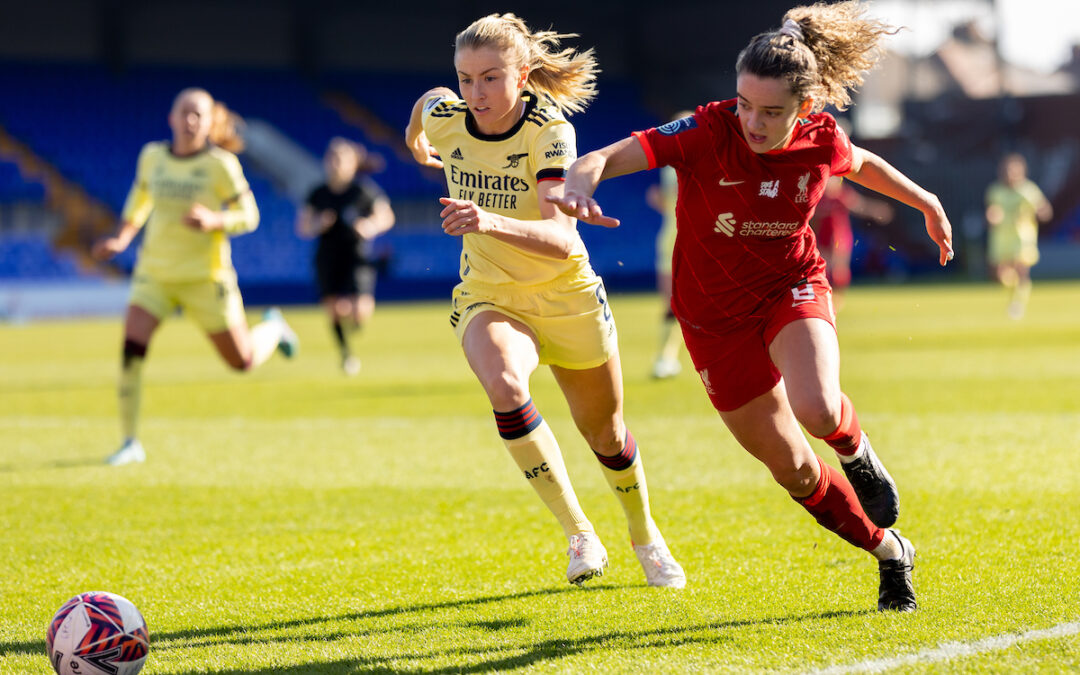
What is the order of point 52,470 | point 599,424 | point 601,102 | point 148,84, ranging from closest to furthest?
1. point 599,424
2. point 52,470
3. point 148,84
4. point 601,102

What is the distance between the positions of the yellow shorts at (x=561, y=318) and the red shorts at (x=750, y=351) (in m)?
0.54

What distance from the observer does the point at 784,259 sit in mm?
4645

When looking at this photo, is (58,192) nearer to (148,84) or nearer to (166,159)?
(148,84)

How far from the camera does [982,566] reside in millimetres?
5070

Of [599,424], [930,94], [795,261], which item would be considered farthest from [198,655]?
Answer: [930,94]

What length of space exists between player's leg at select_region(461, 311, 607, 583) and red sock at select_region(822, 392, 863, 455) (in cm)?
102

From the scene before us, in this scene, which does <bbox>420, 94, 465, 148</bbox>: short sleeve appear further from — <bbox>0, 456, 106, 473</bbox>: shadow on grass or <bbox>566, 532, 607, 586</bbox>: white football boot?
<bbox>0, 456, 106, 473</bbox>: shadow on grass

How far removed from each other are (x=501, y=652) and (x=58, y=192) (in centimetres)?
3353

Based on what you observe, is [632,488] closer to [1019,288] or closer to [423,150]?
[423,150]

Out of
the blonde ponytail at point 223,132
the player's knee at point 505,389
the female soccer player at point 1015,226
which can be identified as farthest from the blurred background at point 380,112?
the player's knee at point 505,389

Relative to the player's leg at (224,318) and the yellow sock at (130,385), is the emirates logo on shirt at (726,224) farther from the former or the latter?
the yellow sock at (130,385)

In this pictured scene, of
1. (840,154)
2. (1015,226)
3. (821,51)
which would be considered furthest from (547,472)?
(1015,226)

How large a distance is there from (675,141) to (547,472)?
1401mm

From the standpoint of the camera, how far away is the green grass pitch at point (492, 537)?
4.18 m
